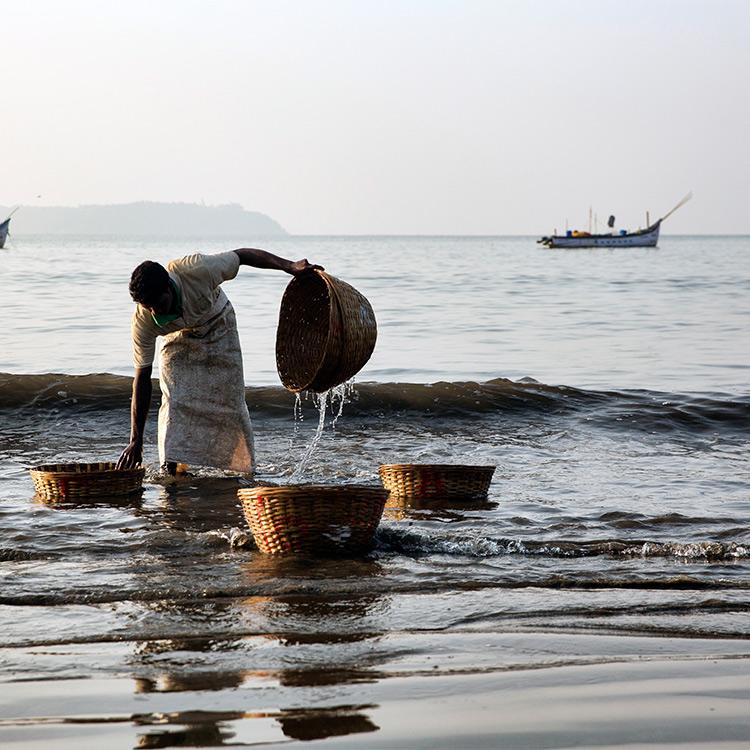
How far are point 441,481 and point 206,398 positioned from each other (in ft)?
4.90

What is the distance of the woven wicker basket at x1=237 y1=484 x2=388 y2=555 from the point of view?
5.27m

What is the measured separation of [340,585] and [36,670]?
59.9 inches

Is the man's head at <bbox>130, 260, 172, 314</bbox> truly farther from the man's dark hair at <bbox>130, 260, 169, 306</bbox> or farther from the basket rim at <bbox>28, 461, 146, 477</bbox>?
the basket rim at <bbox>28, 461, 146, 477</bbox>

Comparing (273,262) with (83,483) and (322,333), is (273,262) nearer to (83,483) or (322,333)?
(322,333)

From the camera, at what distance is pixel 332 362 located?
19.9 ft

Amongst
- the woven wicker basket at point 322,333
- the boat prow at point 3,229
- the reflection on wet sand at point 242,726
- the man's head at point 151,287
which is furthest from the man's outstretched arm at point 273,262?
the boat prow at point 3,229

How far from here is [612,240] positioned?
82.2 metres

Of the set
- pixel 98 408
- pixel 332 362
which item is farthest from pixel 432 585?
pixel 98 408

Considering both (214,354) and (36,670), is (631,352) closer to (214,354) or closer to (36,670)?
(214,354)

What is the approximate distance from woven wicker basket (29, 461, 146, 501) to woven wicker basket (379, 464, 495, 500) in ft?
4.98

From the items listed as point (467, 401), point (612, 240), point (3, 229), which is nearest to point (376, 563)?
point (467, 401)

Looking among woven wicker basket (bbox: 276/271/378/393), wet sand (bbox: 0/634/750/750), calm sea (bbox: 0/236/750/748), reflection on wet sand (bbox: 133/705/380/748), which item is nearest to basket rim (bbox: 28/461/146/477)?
calm sea (bbox: 0/236/750/748)

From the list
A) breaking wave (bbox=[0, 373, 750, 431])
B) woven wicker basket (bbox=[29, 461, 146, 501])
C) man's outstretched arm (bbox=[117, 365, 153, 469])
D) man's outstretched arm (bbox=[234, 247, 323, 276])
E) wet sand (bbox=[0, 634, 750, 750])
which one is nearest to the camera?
wet sand (bbox=[0, 634, 750, 750])

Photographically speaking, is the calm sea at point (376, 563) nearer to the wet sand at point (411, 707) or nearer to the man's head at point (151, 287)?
the wet sand at point (411, 707)
